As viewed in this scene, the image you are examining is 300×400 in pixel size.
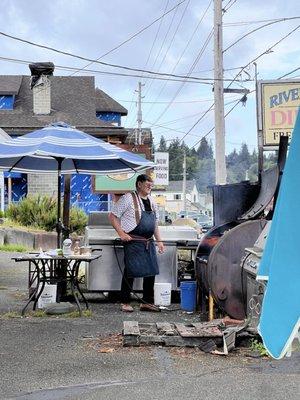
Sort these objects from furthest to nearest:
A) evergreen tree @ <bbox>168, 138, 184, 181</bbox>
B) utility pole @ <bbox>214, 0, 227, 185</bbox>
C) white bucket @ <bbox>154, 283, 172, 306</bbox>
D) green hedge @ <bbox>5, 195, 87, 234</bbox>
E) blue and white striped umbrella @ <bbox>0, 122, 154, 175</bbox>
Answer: evergreen tree @ <bbox>168, 138, 184, 181</bbox> < green hedge @ <bbox>5, 195, 87, 234</bbox> < utility pole @ <bbox>214, 0, 227, 185</bbox> < white bucket @ <bbox>154, 283, 172, 306</bbox> < blue and white striped umbrella @ <bbox>0, 122, 154, 175</bbox>

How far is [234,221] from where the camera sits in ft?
27.3

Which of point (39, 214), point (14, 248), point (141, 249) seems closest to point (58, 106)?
point (39, 214)

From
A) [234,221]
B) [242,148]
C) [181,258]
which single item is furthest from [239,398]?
[242,148]

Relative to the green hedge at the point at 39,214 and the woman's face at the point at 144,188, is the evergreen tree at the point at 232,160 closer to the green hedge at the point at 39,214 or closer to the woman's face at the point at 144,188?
the green hedge at the point at 39,214

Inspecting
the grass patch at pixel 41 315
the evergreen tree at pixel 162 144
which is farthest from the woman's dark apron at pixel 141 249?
the evergreen tree at pixel 162 144

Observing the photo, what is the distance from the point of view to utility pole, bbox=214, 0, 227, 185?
18.0 m

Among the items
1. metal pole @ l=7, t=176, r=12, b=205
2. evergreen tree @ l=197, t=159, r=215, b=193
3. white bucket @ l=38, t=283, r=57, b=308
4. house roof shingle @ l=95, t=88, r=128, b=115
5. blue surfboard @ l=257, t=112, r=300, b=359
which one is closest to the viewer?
blue surfboard @ l=257, t=112, r=300, b=359

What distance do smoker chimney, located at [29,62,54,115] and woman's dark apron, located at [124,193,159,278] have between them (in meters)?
21.3

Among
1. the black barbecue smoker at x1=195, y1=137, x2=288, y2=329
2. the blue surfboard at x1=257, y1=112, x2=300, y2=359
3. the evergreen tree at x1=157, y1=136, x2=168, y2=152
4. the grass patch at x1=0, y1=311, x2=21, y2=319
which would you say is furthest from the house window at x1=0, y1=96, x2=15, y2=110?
the evergreen tree at x1=157, y1=136, x2=168, y2=152

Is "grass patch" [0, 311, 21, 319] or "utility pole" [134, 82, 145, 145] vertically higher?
"utility pole" [134, 82, 145, 145]

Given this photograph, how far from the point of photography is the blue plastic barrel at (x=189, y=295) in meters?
8.73

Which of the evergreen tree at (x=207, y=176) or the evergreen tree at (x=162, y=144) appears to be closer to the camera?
the evergreen tree at (x=207, y=176)

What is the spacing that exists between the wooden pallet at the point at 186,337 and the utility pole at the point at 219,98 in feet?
37.8

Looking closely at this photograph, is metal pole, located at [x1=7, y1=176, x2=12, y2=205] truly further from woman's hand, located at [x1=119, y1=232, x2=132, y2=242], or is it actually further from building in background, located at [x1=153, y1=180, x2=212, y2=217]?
building in background, located at [x1=153, y1=180, x2=212, y2=217]
